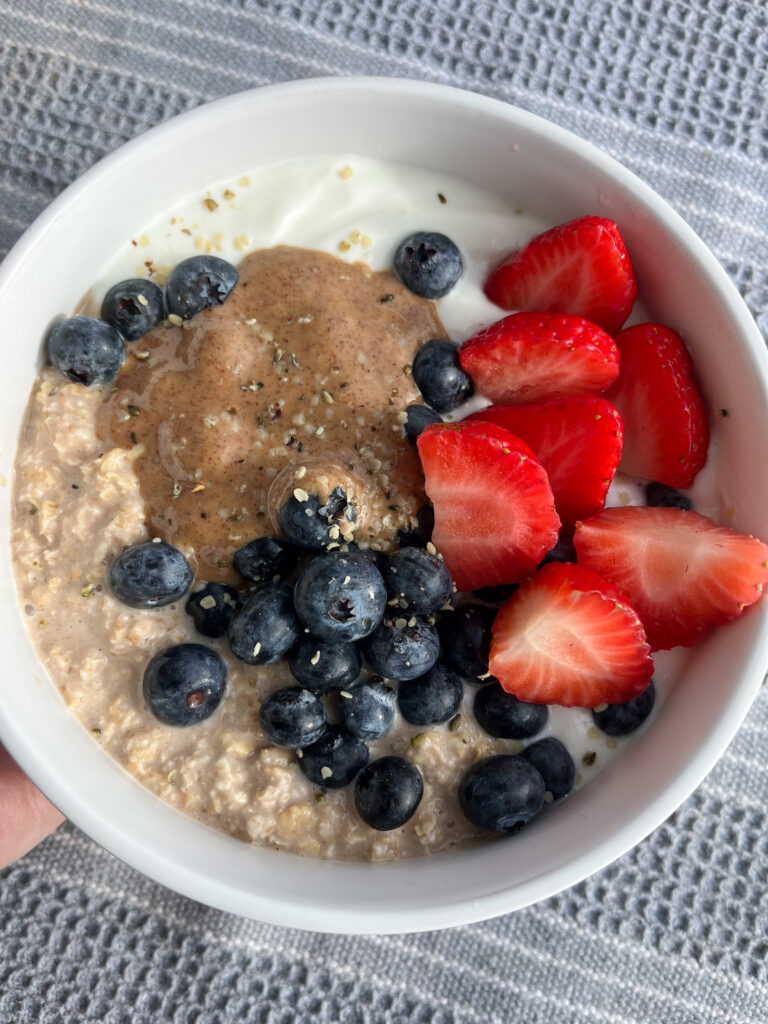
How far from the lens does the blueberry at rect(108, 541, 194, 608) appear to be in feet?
4.02

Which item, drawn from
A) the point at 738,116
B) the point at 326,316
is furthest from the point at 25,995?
the point at 738,116

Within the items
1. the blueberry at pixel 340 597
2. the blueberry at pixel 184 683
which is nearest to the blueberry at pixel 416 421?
the blueberry at pixel 340 597

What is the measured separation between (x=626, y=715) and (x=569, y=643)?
180 mm

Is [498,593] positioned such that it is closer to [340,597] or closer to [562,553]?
[562,553]

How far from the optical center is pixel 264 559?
49.9 inches

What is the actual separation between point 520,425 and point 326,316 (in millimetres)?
345

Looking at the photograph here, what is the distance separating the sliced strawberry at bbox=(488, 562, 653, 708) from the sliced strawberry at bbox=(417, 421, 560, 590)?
5 cm

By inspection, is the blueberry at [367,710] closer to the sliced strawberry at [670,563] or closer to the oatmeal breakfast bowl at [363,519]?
the oatmeal breakfast bowl at [363,519]

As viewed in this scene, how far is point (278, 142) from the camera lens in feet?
4.56

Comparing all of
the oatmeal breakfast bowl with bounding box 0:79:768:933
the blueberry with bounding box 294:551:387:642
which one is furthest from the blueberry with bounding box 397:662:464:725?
the blueberry with bounding box 294:551:387:642

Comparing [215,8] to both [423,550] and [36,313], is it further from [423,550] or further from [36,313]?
[423,550]

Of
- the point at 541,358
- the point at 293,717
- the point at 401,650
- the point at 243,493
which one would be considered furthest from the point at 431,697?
the point at 541,358

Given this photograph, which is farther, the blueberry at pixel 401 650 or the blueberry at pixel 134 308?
the blueberry at pixel 134 308

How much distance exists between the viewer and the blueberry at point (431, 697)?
1.26 metres
